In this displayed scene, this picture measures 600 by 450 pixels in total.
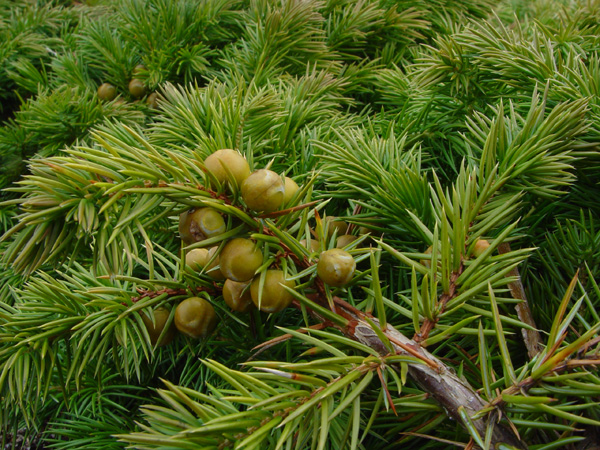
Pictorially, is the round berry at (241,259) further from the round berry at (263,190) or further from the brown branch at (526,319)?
the brown branch at (526,319)

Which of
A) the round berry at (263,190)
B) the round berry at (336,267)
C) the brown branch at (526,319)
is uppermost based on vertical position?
the round berry at (263,190)

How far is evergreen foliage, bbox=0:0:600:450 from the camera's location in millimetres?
330

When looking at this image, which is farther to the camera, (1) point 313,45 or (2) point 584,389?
(1) point 313,45

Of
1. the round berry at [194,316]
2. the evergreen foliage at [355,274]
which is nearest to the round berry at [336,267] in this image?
the evergreen foliage at [355,274]

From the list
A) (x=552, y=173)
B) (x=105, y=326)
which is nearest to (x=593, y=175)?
(x=552, y=173)

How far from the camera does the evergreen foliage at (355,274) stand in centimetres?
33

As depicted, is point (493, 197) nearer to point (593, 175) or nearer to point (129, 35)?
point (593, 175)

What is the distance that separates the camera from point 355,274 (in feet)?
1.28

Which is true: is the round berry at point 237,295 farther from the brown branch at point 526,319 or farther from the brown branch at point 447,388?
the brown branch at point 526,319

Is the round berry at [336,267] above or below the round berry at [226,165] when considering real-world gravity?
below

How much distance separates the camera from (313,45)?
887 millimetres

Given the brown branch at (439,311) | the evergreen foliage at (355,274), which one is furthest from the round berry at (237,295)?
the brown branch at (439,311)

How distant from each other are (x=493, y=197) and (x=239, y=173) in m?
0.25

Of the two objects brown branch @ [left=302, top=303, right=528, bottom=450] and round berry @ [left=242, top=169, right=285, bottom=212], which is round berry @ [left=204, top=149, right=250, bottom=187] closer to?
round berry @ [left=242, top=169, right=285, bottom=212]
